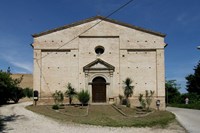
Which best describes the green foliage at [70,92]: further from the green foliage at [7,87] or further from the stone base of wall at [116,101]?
the green foliage at [7,87]

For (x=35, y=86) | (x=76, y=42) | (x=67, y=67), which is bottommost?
(x=35, y=86)

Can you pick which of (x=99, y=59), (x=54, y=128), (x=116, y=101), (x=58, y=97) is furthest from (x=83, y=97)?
(x=54, y=128)

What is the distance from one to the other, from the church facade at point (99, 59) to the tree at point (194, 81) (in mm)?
21884

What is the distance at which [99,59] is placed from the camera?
27.7 meters

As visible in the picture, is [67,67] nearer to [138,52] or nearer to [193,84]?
[138,52]

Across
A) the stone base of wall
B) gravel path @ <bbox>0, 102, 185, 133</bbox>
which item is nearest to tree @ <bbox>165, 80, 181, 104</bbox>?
the stone base of wall

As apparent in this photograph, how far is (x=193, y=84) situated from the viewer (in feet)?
157

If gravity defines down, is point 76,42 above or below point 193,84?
above

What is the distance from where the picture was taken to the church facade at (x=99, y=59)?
27516mm

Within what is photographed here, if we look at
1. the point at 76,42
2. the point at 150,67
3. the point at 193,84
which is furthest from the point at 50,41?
the point at 193,84

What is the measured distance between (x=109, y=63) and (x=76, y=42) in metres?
4.11

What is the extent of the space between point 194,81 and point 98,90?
25.6 m

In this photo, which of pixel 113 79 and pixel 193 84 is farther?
pixel 193 84

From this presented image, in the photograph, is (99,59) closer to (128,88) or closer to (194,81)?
(128,88)
